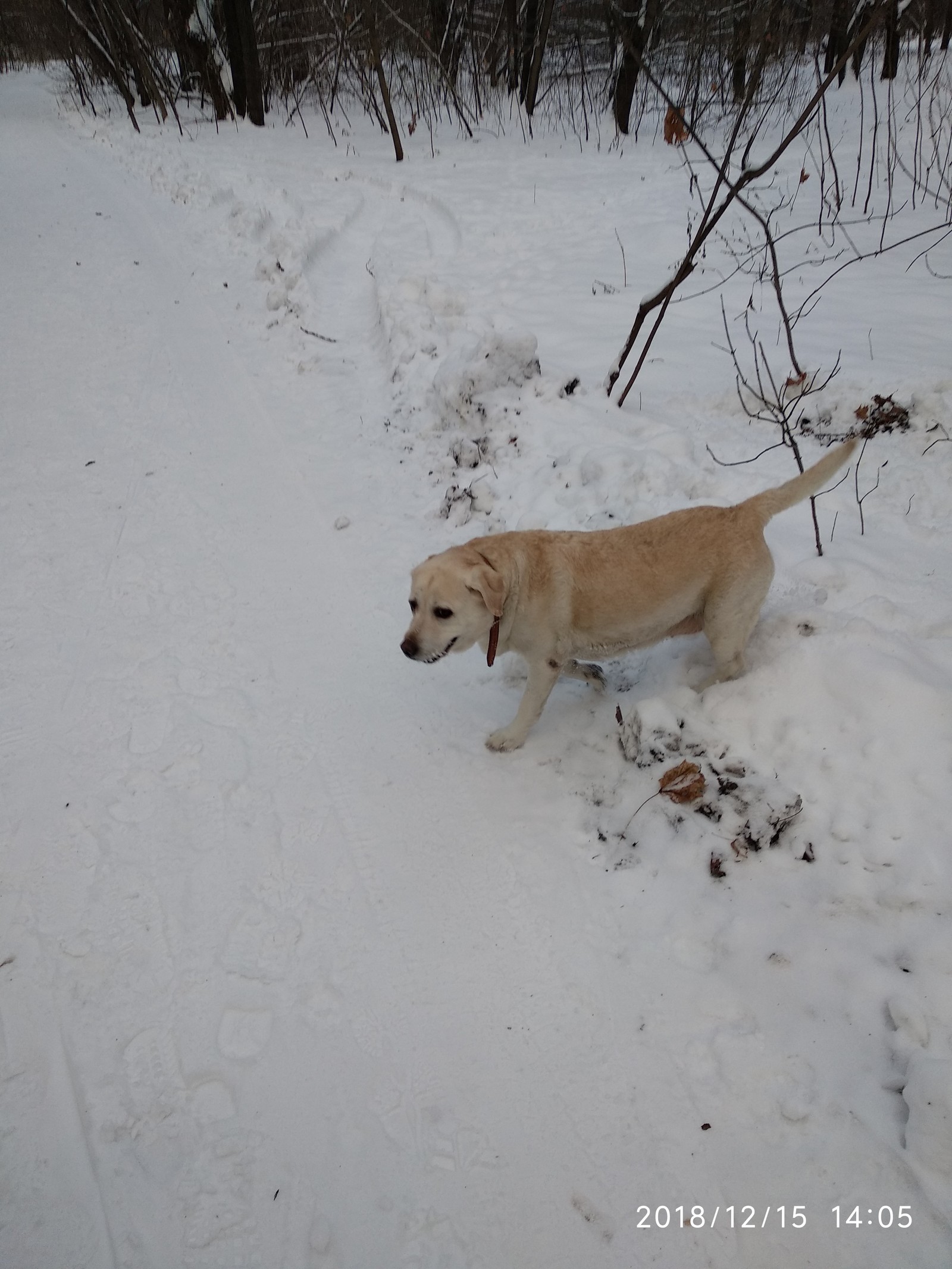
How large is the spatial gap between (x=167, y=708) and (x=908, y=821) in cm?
372

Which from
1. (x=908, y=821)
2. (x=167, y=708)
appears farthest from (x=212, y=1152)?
(x=908, y=821)

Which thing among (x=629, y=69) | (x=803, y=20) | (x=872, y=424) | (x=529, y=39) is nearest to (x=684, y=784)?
(x=872, y=424)

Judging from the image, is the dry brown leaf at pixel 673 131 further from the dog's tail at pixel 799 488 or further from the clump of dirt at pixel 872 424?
the dog's tail at pixel 799 488

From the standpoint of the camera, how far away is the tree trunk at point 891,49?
37.3 ft

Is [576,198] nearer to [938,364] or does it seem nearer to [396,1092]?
[938,364]

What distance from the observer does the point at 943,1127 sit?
2.01 metres

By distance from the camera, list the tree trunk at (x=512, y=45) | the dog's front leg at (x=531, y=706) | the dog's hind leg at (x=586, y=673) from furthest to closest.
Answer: the tree trunk at (x=512, y=45) < the dog's hind leg at (x=586, y=673) < the dog's front leg at (x=531, y=706)

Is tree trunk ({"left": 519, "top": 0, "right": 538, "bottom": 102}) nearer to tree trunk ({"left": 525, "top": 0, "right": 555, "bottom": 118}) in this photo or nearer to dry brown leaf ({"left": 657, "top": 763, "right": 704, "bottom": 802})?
tree trunk ({"left": 525, "top": 0, "right": 555, "bottom": 118})

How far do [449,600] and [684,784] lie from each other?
1399mm

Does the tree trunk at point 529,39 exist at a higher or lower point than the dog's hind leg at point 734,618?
higher

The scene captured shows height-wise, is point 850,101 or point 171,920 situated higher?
point 850,101

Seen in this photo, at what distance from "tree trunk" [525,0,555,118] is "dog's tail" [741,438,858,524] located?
47.2 ft

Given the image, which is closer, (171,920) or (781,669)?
(171,920)

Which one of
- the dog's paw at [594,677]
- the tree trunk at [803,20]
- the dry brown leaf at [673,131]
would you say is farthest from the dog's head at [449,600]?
the tree trunk at [803,20]
